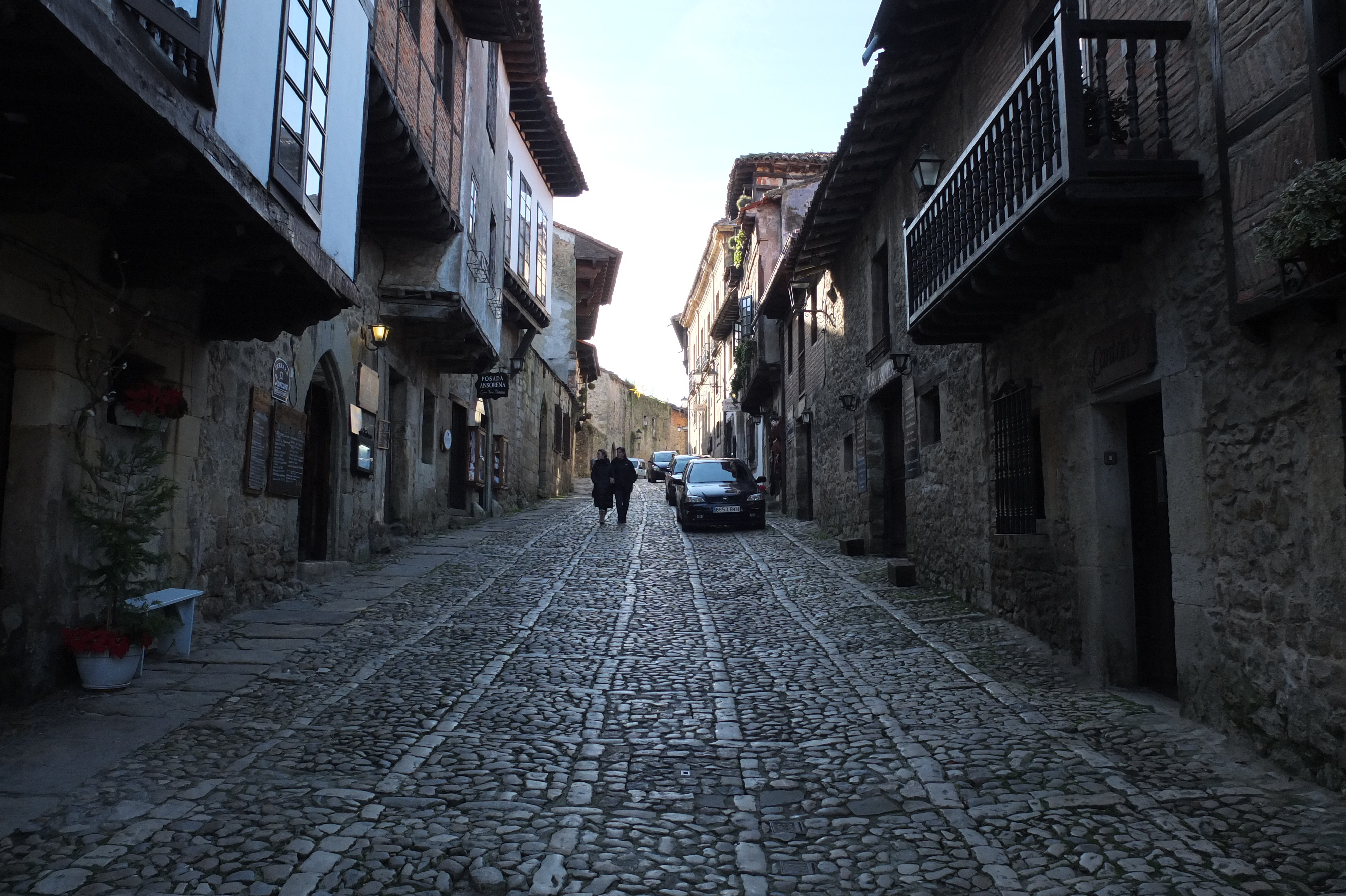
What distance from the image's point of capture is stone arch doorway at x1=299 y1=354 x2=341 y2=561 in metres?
11.2

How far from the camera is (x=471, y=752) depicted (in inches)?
197

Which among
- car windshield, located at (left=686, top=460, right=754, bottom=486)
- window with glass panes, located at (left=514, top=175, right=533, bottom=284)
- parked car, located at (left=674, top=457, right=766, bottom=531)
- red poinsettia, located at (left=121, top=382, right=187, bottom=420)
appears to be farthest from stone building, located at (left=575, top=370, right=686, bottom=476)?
red poinsettia, located at (left=121, top=382, right=187, bottom=420)

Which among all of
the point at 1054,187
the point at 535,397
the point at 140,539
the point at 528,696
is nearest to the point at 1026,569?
the point at 1054,187

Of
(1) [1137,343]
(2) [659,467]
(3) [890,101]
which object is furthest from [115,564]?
(2) [659,467]

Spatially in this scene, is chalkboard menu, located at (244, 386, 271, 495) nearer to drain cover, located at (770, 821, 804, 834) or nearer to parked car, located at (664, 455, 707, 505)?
drain cover, located at (770, 821, 804, 834)

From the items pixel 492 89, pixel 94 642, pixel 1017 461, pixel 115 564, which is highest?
pixel 492 89

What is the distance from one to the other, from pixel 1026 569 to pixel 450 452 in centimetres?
1282

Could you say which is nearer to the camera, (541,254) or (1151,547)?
(1151,547)

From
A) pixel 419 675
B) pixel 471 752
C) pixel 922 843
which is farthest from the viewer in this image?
pixel 419 675

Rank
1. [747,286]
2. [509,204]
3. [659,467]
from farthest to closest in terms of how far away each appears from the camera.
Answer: [659,467]
[747,286]
[509,204]

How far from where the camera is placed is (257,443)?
884cm

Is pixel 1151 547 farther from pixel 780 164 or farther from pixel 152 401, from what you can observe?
pixel 780 164

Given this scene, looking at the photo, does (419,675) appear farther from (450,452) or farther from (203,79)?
(450,452)

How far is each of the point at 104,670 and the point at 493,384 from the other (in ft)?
44.0
